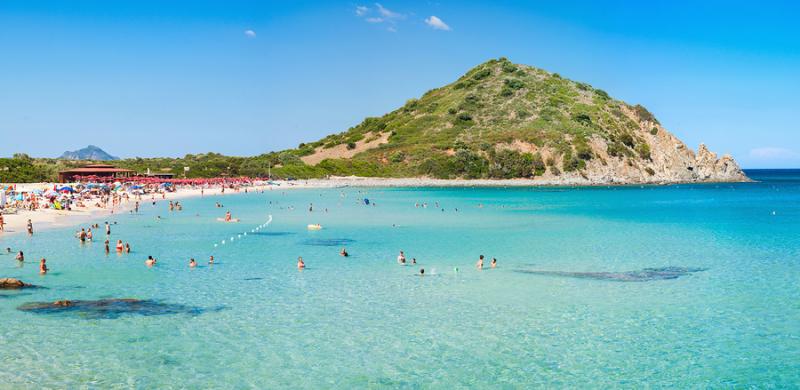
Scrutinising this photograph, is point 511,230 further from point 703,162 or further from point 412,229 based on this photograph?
Answer: point 703,162

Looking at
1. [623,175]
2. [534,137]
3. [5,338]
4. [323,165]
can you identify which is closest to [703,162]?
[623,175]

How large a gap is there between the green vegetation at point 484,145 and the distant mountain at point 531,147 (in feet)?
0.86

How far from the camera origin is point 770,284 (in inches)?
1155

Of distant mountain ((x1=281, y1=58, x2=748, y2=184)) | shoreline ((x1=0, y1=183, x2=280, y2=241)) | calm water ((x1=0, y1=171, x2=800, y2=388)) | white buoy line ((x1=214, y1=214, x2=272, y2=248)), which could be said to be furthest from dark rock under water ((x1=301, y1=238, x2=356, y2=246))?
distant mountain ((x1=281, y1=58, x2=748, y2=184))

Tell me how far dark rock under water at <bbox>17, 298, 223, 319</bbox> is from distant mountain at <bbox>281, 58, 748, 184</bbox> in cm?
13449

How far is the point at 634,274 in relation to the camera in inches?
1244

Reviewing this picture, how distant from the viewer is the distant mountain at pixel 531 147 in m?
159

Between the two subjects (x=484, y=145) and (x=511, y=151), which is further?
(x=484, y=145)

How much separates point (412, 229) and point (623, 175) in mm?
120607

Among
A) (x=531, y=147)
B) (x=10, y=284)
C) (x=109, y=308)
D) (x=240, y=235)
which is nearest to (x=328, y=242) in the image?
(x=240, y=235)

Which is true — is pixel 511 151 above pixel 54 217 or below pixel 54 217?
above

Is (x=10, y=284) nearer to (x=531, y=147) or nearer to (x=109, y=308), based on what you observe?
(x=109, y=308)

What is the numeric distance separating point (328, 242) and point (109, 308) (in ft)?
71.3

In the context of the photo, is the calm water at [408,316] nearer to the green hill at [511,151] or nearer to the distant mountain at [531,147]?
the green hill at [511,151]
